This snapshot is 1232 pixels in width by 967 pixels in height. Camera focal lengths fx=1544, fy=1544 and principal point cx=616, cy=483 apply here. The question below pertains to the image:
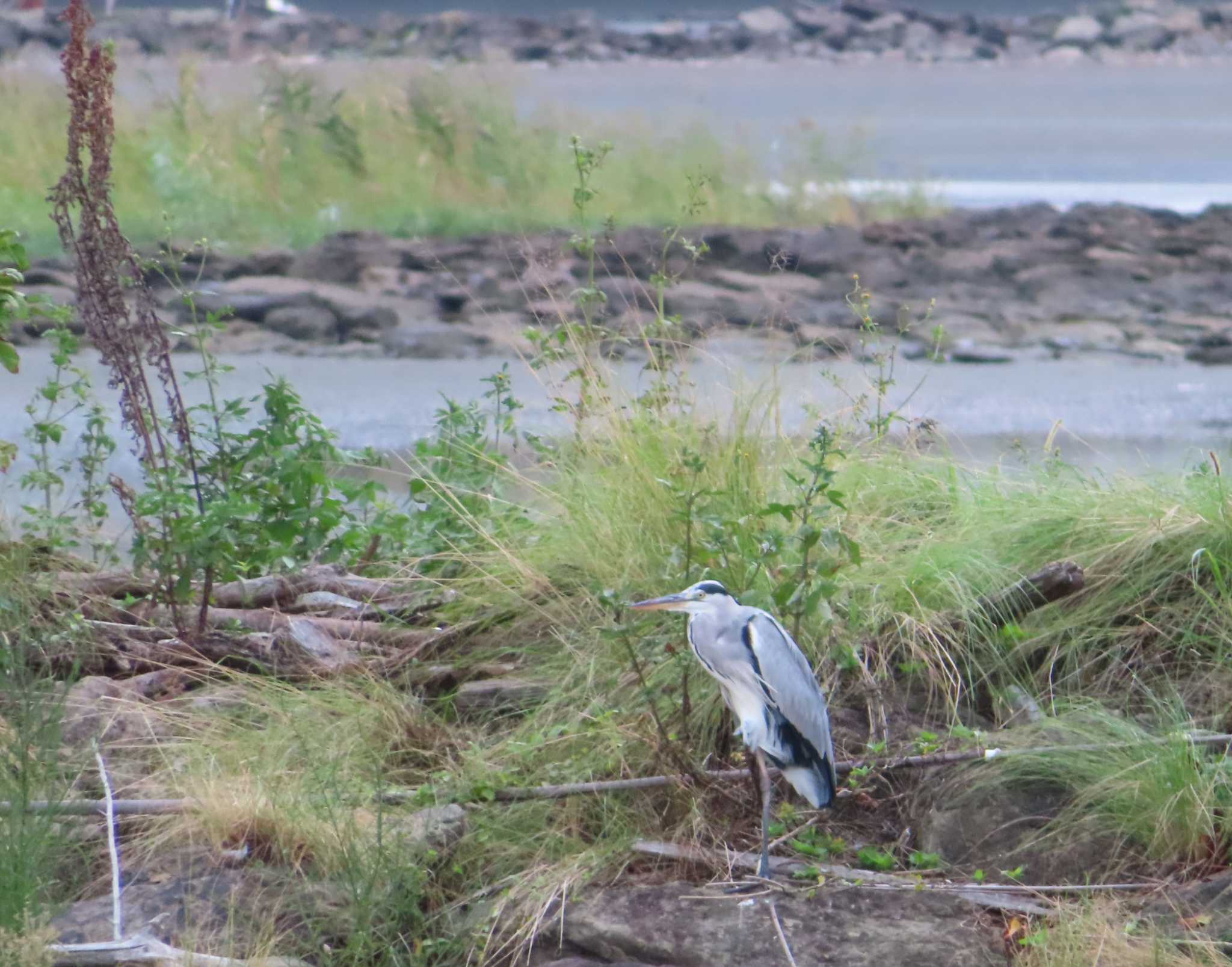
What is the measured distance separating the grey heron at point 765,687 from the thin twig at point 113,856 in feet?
3.54

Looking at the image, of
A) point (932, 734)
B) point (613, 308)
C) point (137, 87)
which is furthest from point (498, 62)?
point (932, 734)

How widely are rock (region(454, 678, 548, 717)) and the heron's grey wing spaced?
0.83 metres

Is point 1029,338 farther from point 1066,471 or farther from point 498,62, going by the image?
point 498,62

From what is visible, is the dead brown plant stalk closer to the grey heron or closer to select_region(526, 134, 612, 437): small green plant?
select_region(526, 134, 612, 437): small green plant

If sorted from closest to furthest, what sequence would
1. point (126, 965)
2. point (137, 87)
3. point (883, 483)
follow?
point (126, 965), point (883, 483), point (137, 87)

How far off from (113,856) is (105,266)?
1573 mm

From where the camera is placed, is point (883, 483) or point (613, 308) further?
point (613, 308)

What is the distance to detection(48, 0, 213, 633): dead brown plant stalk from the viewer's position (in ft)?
12.3

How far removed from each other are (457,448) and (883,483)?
4.01 feet

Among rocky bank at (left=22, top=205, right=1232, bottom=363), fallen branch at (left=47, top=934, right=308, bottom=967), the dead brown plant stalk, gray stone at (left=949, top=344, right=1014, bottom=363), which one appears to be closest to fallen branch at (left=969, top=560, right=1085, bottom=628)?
fallen branch at (left=47, top=934, right=308, bottom=967)

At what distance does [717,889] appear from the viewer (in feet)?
9.48

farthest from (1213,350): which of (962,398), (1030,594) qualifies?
(1030,594)

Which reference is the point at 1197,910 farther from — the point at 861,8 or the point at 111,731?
the point at 861,8

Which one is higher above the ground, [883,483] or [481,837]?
[883,483]
